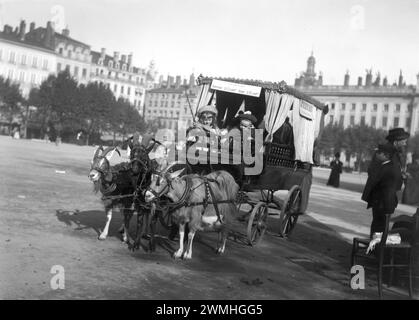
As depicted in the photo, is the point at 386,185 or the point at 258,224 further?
the point at 258,224

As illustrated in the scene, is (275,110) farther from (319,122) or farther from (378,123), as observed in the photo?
(378,123)

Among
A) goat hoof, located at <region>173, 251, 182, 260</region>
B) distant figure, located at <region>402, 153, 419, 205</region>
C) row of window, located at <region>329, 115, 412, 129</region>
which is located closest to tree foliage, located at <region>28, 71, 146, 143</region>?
distant figure, located at <region>402, 153, 419, 205</region>

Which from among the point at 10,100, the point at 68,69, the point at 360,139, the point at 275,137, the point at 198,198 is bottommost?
the point at 198,198

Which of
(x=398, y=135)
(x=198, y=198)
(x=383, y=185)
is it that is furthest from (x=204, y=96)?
(x=383, y=185)

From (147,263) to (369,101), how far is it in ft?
352

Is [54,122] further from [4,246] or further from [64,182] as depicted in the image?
[4,246]

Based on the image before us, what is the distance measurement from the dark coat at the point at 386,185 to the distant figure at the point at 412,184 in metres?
16.7

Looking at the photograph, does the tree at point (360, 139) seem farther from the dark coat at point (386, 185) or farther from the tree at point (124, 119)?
the dark coat at point (386, 185)

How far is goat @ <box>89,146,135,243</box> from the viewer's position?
26.8 feet

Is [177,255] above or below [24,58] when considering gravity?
below

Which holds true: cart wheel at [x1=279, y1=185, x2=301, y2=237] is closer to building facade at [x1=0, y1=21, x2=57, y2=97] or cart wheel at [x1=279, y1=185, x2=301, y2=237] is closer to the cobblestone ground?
the cobblestone ground

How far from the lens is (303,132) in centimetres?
1127

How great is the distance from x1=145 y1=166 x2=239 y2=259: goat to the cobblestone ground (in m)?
0.56
